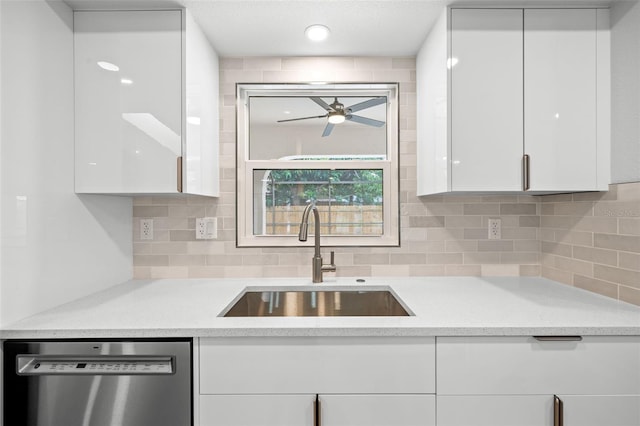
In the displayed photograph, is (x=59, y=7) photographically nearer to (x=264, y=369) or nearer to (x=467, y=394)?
(x=264, y=369)

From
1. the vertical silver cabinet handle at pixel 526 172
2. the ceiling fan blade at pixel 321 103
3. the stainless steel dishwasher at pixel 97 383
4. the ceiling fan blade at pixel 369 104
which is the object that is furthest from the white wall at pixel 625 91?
the stainless steel dishwasher at pixel 97 383

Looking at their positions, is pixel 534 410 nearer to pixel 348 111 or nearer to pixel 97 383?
pixel 97 383

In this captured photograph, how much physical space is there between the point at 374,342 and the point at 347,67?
148 centimetres

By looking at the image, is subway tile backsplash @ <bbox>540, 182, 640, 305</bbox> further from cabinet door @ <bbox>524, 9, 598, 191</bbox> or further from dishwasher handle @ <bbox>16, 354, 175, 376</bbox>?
dishwasher handle @ <bbox>16, 354, 175, 376</bbox>

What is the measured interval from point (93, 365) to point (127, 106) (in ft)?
3.30

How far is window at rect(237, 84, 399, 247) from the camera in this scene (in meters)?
2.09

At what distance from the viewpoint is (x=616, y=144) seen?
1537mm

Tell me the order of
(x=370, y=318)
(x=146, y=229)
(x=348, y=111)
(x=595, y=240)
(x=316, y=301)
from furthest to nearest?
1. (x=348, y=111)
2. (x=146, y=229)
3. (x=316, y=301)
4. (x=595, y=240)
5. (x=370, y=318)

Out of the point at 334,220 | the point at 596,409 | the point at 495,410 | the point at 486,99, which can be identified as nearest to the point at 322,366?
the point at 495,410

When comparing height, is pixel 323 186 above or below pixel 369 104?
below

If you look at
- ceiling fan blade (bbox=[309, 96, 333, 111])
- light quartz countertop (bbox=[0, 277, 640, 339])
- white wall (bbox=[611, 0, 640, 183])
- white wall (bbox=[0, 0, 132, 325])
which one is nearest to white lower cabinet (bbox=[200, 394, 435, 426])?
light quartz countertop (bbox=[0, 277, 640, 339])

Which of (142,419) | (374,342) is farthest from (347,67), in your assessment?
(142,419)

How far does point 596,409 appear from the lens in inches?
47.8

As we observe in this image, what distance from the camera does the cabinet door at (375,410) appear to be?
3.99ft
